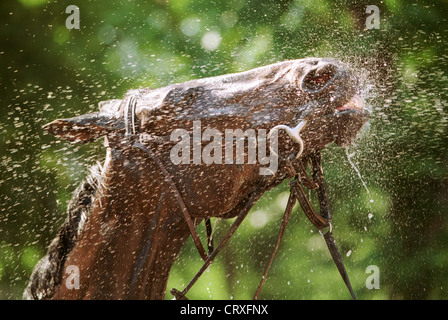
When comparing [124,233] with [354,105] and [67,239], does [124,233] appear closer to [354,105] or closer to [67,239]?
[67,239]

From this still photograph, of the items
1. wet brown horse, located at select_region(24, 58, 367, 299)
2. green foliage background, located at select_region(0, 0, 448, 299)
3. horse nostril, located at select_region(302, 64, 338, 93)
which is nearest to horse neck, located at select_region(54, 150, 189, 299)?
wet brown horse, located at select_region(24, 58, 367, 299)

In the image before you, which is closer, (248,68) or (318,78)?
(318,78)

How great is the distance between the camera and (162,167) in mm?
1540

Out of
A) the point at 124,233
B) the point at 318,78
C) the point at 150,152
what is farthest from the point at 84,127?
the point at 318,78

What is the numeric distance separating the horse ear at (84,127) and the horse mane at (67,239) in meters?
0.12

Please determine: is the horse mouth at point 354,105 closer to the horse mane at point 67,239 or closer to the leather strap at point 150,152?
the leather strap at point 150,152

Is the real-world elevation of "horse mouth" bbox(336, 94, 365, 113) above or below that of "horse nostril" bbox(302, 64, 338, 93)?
below

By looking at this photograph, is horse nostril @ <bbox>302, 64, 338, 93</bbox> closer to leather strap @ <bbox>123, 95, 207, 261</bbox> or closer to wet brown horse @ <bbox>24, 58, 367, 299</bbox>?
wet brown horse @ <bbox>24, 58, 367, 299</bbox>

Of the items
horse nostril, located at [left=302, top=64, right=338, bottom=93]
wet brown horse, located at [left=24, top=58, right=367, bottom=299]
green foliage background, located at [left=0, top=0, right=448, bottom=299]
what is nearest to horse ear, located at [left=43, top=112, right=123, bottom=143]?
wet brown horse, located at [left=24, top=58, right=367, bottom=299]

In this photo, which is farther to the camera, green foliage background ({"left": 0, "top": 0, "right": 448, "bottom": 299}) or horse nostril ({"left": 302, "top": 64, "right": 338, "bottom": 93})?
green foliage background ({"left": 0, "top": 0, "right": 448, "bottom": 299})

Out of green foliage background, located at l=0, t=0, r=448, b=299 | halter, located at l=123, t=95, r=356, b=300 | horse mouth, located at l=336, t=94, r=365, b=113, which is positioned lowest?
green foliage background, located at l=0, t=0, r=448, b=299

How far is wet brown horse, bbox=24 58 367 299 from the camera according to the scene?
5.03 ft

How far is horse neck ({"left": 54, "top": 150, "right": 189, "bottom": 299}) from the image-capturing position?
5.04 ft

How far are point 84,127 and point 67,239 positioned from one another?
33 cm
